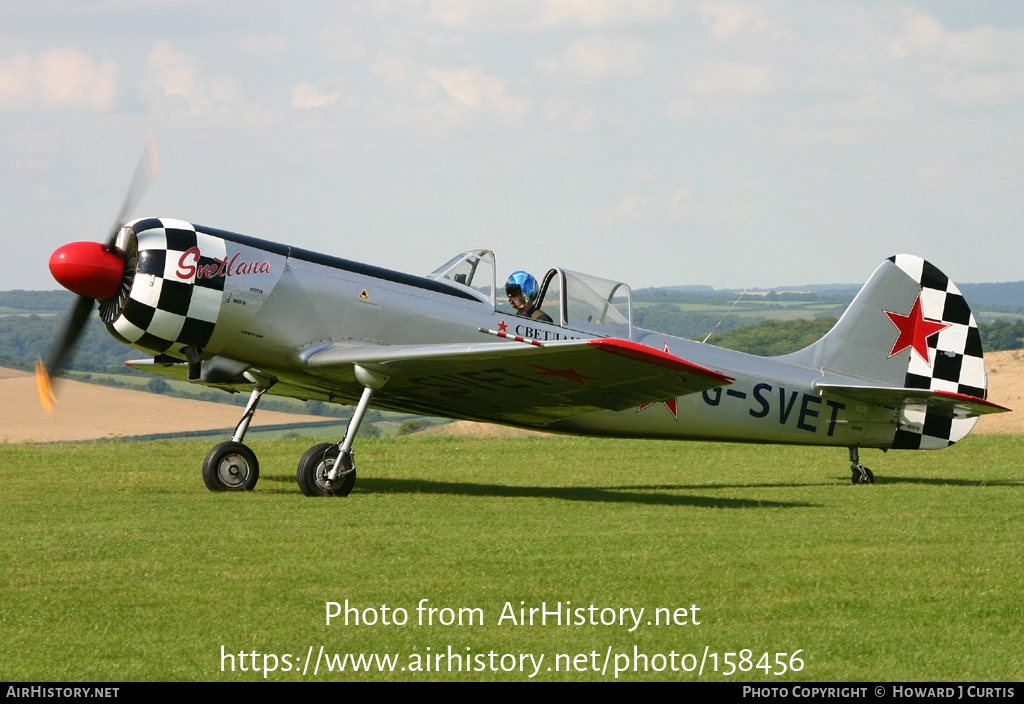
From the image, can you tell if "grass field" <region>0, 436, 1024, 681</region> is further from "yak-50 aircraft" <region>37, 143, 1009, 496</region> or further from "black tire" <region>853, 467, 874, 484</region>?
"yak-50 aircraft" <region>37, 143, 1009, 496</region>

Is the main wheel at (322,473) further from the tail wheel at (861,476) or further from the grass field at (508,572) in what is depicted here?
the tail wheel at (861,476)

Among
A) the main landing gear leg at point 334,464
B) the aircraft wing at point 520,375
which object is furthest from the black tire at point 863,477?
the main landing gear leg at point 334,464

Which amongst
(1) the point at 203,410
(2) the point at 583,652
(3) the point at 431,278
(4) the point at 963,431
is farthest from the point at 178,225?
(1) the point at 203,410

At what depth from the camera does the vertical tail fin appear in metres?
12.6

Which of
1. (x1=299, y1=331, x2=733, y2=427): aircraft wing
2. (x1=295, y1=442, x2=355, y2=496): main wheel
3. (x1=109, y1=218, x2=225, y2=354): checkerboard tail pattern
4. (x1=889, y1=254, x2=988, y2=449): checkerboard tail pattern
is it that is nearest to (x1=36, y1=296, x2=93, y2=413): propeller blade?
(x1=109, y1=218, x2=225, y2=354): checkerboard tail pattern

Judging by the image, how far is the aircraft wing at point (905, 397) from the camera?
11.7m

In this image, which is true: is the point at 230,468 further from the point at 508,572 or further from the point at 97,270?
the point at 508,572

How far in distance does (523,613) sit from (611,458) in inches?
347

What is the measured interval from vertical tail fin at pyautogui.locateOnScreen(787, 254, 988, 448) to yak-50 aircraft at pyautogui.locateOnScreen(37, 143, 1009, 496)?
2cm

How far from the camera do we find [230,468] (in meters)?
10.2
